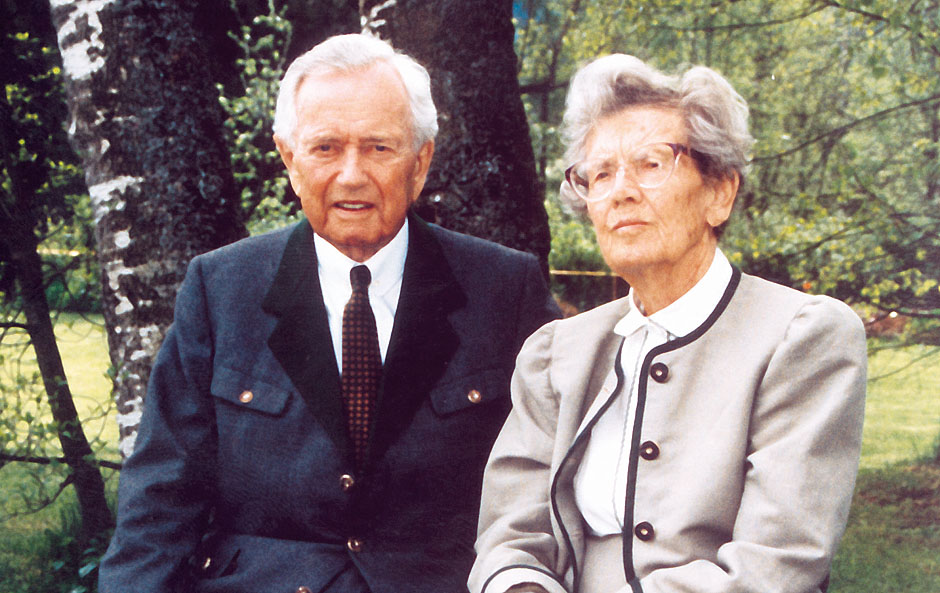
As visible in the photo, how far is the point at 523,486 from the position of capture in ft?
7.88

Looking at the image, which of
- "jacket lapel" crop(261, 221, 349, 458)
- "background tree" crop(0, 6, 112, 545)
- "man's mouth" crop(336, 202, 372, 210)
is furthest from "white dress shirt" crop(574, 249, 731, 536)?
"background tree" crop(0, 6, 112, 545)

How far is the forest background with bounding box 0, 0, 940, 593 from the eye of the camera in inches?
135

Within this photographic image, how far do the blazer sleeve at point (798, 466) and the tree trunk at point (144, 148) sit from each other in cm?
228

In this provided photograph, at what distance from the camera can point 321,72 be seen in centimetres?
255

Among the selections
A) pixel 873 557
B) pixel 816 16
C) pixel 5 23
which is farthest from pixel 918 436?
pixel 5 23

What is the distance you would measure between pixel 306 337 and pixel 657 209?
1.09 metres

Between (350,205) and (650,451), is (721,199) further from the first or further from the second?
(350,205)

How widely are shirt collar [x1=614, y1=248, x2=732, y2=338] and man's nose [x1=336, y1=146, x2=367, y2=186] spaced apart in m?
0.90

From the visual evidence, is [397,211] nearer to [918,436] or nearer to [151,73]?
[151,73]

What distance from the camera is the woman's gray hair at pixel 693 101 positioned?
2209mm

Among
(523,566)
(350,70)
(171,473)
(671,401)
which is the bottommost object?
(523,566)

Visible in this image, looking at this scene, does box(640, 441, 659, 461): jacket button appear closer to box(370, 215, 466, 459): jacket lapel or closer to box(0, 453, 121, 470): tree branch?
box(370, 215, 466, 459): jacket lapel

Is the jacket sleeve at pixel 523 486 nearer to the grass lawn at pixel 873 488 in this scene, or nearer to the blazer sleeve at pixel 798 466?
the blazer sleeve at pixel 798 466

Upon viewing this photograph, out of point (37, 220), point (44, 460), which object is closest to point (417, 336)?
point (44, 460)
